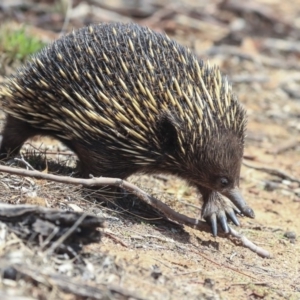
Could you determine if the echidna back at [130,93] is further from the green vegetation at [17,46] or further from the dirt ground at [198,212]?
the green vegetation at [17,46]

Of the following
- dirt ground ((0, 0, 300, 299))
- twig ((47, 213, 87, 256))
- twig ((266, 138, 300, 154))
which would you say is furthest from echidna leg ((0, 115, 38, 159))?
twig ((266, 138, 300, 154))

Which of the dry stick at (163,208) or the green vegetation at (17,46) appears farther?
the green vegetation at (17,46)

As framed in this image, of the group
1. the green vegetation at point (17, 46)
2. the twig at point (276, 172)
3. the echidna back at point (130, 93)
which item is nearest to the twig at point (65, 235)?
the echidna back at point (130, 93)

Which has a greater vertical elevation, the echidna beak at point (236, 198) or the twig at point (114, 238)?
the echidna beak at point (236, 198)

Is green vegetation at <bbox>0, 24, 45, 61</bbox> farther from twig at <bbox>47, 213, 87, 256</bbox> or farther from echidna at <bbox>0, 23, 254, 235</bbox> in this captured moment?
twig at <bbox>47, 213, 87, 256</bbox>

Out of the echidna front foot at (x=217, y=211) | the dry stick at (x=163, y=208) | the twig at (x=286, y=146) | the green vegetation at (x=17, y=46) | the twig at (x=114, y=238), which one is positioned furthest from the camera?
the twig at (x=286, y=146)
